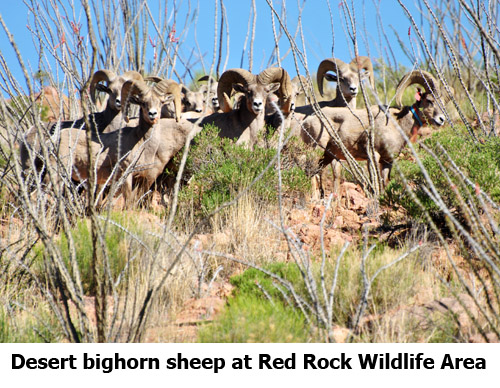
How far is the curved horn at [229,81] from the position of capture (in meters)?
9.70

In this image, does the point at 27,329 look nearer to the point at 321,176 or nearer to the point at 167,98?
the point at 167,98

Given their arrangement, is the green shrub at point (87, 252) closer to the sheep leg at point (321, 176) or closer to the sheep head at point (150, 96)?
the sheep head at point (150, 96)

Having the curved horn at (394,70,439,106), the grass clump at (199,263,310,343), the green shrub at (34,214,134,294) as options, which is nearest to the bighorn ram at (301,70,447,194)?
the curved horn at (394,70,439,106)

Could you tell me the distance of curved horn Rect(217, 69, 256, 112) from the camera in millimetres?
9703

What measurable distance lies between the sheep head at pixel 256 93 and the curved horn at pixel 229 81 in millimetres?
95

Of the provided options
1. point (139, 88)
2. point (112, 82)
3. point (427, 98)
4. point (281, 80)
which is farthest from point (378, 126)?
point (112, 82)

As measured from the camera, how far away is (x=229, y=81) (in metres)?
9.97

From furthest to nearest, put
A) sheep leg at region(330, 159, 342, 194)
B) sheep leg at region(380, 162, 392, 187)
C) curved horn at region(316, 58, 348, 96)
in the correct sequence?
1. curved horn at region(316, 58, 348, 96)
2. sheep leg at region(330, 159, 342, 194)
3. sheep leg at region(380, 162, 392, 187)

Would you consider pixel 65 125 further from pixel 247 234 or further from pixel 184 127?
pixel 247 234

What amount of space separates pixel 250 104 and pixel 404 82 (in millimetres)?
2383

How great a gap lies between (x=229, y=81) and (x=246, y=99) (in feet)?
1.63

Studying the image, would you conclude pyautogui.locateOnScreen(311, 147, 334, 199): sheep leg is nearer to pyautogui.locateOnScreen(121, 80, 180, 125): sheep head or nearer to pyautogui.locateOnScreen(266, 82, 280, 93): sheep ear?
pyautogui.locateOnScreen(266, 82, 280, 93): sheep ear

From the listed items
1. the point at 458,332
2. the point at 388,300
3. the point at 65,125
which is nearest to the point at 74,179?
the point at 65,125

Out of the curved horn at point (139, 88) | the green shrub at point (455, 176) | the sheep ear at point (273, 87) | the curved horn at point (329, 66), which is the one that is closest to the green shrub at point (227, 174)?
the curved horn at point (139, 88)
